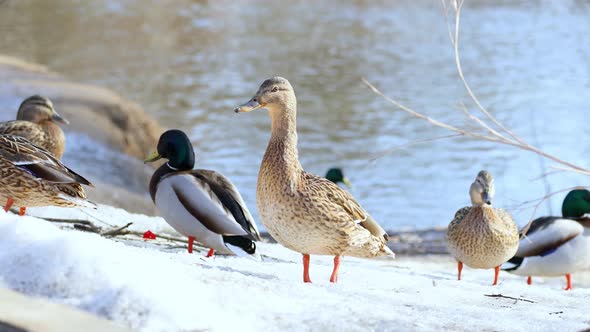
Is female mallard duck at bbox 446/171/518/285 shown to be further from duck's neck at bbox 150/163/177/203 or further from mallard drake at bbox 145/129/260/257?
duck's neck at bbox 150/163/177/203

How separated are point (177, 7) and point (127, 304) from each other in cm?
2696

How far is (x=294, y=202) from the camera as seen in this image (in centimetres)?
406

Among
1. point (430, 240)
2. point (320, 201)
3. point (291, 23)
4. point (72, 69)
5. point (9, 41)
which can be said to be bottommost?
point (320, 201)

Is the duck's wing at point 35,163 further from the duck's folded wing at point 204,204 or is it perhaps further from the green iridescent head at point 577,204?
the green iridescent head at point 577,204

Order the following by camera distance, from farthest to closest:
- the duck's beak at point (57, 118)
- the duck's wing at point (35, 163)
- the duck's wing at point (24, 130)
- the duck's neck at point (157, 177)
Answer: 1. the duck's beak at point (57, 118)
2. the duck's wing at point (24, 130)
3. the duck's neck at point (157, 177)
4. the duck's wing at point (35, 163)

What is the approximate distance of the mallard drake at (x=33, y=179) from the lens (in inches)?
180

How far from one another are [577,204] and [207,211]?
308 cm

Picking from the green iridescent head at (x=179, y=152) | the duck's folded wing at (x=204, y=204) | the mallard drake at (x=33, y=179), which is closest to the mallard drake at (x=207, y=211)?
the duck's folded wing at (x=204, y=204)

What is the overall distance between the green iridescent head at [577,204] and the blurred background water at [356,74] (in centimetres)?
268

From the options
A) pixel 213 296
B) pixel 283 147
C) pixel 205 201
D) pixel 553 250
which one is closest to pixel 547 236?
pixel 553 250

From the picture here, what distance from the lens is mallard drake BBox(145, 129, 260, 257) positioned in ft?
16.7

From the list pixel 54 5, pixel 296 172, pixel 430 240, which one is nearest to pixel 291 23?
pixel 54 5

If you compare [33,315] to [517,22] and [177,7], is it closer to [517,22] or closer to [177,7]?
[517,22]

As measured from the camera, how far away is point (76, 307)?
284 cm
